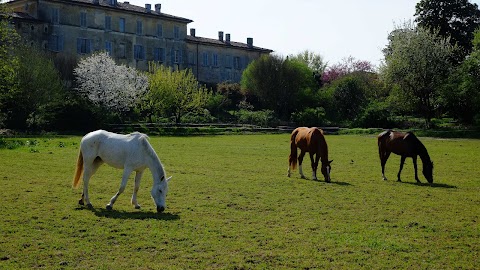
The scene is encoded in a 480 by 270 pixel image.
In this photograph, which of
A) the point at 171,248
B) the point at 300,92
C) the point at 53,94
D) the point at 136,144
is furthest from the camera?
the point at 300,92

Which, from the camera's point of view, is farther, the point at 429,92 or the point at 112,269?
the point at 429,92

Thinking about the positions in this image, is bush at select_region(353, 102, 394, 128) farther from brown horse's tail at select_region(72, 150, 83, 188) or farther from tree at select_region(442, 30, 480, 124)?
brown horse's tail at select_region(72, 150, 83, 188)

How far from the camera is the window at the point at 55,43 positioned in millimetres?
69875

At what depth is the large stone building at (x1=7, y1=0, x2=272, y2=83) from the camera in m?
69.8

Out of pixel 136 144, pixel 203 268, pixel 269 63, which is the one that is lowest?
pixel 203 268

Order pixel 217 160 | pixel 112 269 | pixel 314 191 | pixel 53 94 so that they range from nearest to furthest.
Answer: pixel 112 269 < pixel 314 191 < pixel 217 160 < pixel 53 94

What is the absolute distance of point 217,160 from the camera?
27.5 metres

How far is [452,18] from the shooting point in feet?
246

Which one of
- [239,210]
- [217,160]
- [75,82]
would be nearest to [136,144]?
[239,210]

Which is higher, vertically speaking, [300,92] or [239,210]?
[300,92]

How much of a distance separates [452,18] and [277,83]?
21970 mm

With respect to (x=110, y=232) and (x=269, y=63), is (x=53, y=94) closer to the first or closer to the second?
(x=269, y=63)

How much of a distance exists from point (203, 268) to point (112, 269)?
130cm

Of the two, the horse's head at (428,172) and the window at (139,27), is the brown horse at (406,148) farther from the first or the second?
the window at (139,27)
